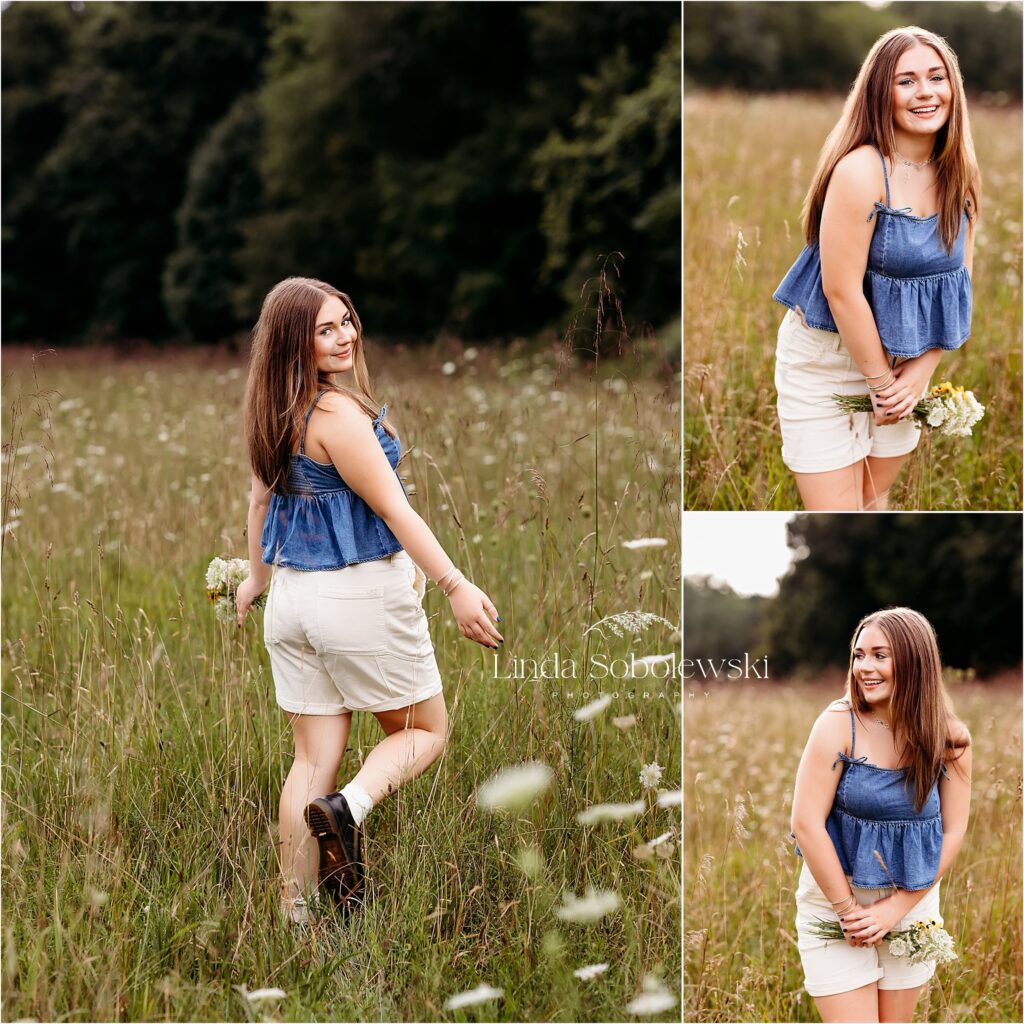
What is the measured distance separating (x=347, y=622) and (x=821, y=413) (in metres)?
1.41

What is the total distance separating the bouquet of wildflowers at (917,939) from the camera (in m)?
2.84

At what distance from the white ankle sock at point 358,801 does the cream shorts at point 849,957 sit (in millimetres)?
1219

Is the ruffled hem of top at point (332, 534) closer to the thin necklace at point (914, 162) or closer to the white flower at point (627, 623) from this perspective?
the white flower at point (627, 623)

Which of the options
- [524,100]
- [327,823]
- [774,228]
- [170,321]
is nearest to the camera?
[327,823]

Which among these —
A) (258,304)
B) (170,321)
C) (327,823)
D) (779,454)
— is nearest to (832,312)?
(779,454)

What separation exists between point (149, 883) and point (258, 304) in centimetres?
1655

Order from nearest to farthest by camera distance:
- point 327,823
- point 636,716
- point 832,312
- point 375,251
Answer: point 327,823 → point 832,312 → point 636,716 → point 375,251

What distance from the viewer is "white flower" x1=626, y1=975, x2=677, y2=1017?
253cm

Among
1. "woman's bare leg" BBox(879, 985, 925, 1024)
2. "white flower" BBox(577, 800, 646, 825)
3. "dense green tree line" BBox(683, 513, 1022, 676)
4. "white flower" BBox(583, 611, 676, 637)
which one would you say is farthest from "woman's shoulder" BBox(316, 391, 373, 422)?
"woman's bare leg" BBox(879, 985, 925, 1024)

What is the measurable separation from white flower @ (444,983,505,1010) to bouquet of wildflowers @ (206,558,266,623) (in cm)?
120

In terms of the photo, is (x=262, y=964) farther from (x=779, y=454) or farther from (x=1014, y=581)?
(x=1014, y=581)

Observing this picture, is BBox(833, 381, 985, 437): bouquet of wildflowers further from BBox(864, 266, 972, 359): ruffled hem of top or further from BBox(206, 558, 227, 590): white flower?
BBox(206, 558, 227, 590): white flower

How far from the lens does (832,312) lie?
282 cm

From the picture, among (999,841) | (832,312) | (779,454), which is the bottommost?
(999,841)
